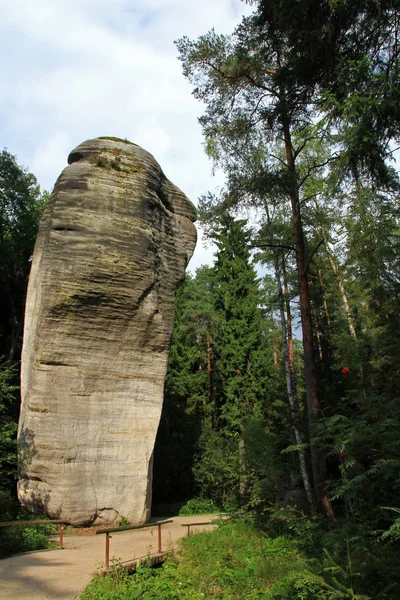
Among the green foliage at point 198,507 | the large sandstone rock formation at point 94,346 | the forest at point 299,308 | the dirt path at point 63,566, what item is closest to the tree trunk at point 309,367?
the forest at point 299,308

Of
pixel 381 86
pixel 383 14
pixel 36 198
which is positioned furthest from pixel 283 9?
pixel 36 198

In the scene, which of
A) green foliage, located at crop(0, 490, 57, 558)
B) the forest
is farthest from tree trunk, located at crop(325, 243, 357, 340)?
green foliage, located at crop(0, 490, 57, 558)

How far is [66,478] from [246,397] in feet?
37.1

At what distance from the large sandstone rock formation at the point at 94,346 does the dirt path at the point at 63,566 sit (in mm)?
Result: 1458

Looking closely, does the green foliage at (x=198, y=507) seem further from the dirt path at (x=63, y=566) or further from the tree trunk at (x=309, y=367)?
the tree trunk at (x=309, y=367)

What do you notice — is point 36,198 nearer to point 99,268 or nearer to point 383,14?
point 99,268

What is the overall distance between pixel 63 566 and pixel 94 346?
566cm

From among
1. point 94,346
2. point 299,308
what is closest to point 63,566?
point 94,346

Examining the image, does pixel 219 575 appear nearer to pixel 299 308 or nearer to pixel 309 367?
pixel 309 367

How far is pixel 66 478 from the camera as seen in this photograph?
35.7 feet

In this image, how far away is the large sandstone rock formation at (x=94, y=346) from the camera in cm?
1099

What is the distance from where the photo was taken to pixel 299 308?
45.0ft

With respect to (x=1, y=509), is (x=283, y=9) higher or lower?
higher

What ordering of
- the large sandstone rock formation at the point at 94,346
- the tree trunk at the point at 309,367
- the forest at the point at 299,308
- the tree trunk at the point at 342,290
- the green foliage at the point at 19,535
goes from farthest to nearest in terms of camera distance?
the tree trunk at the point at 342,290
the large sandstone rock formation at the point at 94,346
the tree trunk at the point at 309,367
the green foliage at the point at 19,535
the forest at the point at 299,308
